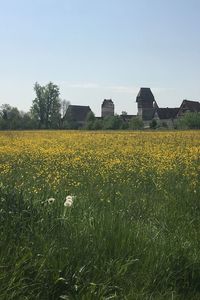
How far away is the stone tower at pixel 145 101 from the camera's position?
118 meters

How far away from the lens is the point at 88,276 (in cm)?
425

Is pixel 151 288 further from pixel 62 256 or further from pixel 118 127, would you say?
pixel 118 127

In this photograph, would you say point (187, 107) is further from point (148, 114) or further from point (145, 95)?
point (145, 95)

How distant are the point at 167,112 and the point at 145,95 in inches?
660

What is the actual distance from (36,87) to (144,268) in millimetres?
116519

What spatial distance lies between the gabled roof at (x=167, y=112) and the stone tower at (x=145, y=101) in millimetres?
10232

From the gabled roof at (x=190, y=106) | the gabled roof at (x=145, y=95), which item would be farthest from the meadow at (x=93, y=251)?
the gabled roof at (x=145, y=95)

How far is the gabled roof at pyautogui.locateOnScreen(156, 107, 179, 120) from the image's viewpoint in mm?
104562

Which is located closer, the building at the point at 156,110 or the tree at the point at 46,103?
the building at the point at 156,110

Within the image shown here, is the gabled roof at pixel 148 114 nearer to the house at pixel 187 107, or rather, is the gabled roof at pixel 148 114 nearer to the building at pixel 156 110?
the building at pixel 156 110

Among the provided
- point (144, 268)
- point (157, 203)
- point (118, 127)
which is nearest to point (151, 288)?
point (144, 268)

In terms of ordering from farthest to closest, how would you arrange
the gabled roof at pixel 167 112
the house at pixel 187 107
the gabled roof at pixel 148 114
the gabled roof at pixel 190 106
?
the gabled roof at pixel 148 114, the gabled roof at pixel 167 112, the house at pixel 187 107, the gabled roof at pixel 190 106

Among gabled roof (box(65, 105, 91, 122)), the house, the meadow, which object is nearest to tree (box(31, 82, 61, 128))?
gabled roof (box(65, 105, 91, 122))

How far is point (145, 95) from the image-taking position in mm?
121438
